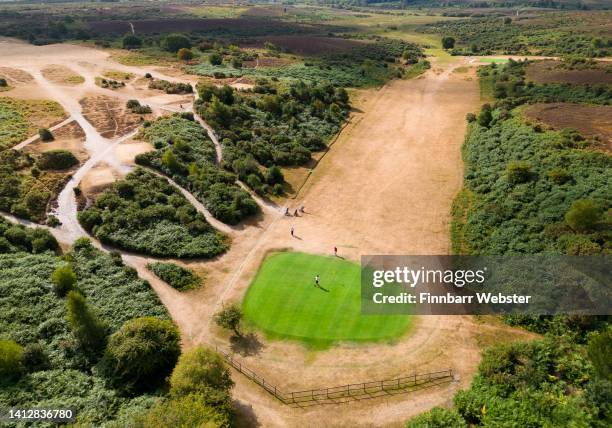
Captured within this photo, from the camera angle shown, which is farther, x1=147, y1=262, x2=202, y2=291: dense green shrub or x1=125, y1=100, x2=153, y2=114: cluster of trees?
x1=125, y1=100, x2=153, y2=114: cluster of trees

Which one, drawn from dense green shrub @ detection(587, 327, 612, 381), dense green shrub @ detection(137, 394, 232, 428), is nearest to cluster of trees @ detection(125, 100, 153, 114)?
dense green shrub @ detection(137, 394, 232, 428)

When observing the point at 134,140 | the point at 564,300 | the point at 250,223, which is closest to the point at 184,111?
the point at 134,140

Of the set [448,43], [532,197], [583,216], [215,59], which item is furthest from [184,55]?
[583,216]

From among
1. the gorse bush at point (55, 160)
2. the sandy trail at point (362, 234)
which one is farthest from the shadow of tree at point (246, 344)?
the gorse bush at point (55, 160)

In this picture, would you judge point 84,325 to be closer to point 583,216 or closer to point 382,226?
point 382,226

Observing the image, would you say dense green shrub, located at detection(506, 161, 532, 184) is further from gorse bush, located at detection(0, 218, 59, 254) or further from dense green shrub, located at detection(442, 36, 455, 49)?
dense green shrub, located at detection(442, 36, 455, 49)
